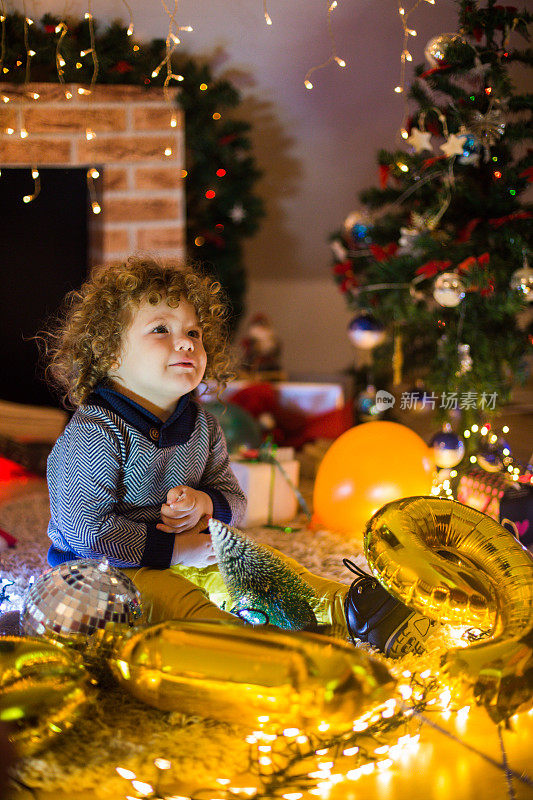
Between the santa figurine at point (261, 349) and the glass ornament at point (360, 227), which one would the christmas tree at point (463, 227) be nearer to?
the glass ornament at point (360, 227)

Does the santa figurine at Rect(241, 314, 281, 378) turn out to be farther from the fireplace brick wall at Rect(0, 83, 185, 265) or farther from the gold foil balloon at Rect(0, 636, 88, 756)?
the gold foil balloon at Rect(0, 636, 88, 756)

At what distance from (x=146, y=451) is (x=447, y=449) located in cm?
83

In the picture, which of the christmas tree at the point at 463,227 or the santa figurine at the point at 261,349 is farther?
the santa figurine at the point at 261,349

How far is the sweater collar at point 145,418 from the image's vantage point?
120 centimetres

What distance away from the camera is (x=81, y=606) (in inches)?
36.7

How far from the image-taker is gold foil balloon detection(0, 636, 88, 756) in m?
0.77

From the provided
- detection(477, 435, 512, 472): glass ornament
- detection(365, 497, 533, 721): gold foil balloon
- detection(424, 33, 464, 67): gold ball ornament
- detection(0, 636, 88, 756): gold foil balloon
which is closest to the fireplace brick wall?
detection(424, 33, 464, 67): gold ball ornament

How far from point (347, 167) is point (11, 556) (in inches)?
73.5

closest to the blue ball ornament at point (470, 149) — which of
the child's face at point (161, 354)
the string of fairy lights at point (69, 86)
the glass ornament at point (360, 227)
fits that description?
the glass ornament at point (360, 227)

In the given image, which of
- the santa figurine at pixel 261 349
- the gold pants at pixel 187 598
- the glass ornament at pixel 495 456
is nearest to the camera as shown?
the gold pants at pixel 187 598

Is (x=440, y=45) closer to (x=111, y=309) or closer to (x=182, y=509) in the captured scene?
(x=111, y=309)

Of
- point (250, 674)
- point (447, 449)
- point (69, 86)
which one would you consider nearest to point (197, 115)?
point (69, 86)

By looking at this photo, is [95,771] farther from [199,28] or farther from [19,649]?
[199,28]

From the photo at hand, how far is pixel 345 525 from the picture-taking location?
162cm
